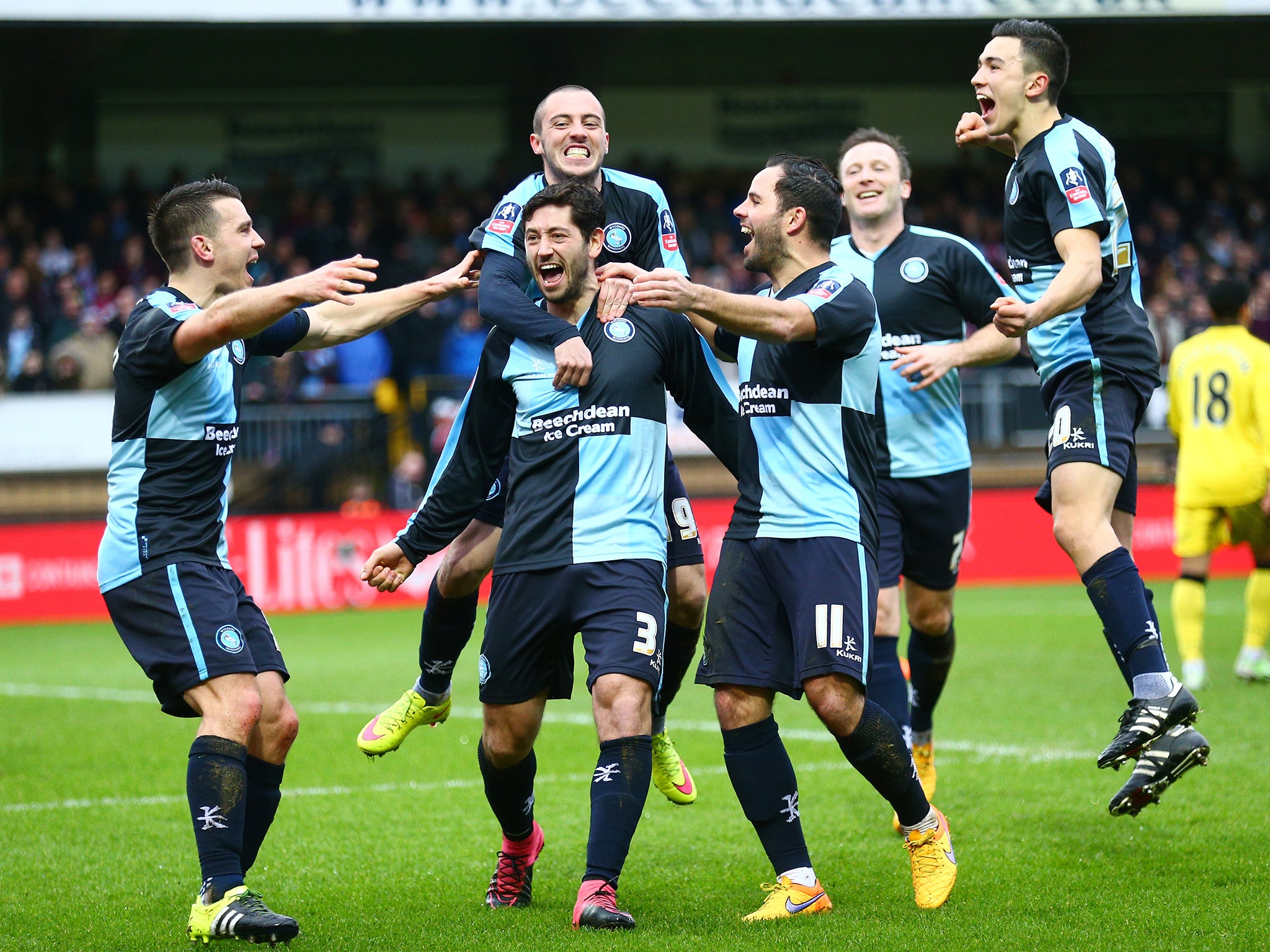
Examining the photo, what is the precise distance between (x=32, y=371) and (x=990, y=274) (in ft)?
50.3

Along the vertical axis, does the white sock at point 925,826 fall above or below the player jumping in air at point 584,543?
below

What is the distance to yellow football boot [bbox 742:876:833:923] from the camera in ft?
16.3

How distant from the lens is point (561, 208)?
514 cm

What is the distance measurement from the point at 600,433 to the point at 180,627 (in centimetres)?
155

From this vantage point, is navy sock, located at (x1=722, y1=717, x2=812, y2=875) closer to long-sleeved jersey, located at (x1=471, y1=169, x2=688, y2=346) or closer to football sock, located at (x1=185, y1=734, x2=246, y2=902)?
long-sleeved jersey, located at (x1=471, y1=169, x2=688, y2=346)

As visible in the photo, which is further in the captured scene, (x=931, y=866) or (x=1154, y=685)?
(x=1154, y=685)

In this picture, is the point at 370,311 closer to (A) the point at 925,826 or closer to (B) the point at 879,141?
(B) the point at 879,141

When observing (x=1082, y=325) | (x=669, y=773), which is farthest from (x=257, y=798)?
(x=1082, y=325)

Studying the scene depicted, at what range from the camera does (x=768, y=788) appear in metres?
5.11

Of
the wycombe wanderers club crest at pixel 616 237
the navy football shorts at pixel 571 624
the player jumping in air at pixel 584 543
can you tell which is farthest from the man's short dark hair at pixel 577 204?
the navy football shorts at pixel 571 624

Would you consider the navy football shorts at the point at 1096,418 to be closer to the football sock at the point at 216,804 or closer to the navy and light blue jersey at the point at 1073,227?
the navy and light blue jersey at the point at 1073,227

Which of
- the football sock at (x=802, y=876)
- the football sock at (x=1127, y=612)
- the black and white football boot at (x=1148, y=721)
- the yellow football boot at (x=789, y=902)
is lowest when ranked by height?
the yellow football boot at (x=789, y=902)

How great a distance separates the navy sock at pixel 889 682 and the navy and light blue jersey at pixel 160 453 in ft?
9.85

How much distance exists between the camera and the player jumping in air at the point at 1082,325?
534 cm
